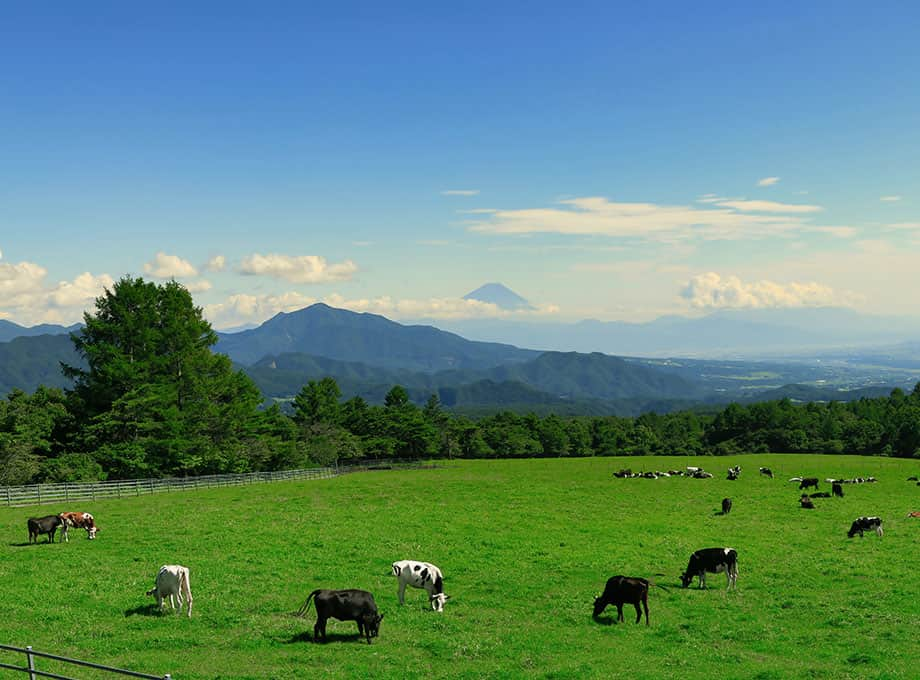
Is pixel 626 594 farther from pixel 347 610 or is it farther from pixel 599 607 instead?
pixel 347 610

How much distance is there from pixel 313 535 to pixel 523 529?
1017 cm

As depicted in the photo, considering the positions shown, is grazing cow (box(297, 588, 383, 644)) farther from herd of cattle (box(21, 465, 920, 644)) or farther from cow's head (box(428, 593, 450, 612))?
cow's head (box(428, 593, 450, 612))

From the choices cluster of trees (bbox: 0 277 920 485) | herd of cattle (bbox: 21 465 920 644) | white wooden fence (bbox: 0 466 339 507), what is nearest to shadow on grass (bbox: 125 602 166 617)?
herd of cattle (bbox: 21 465 920 644)

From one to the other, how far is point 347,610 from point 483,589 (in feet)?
21.0

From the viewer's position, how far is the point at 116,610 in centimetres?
1783

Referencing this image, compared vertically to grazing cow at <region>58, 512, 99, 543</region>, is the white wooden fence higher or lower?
lower

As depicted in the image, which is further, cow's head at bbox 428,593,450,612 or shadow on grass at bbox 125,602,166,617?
cow's head at bbox 428,593,450,612

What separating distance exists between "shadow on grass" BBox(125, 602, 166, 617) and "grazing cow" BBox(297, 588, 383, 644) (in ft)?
16.3

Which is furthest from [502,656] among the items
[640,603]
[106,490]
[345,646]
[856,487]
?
A: [856,487]

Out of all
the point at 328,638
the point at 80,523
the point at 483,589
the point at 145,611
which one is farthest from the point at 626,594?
the point at 80,523

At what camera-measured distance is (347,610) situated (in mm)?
15789

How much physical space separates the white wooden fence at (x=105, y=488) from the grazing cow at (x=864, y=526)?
4521 cm

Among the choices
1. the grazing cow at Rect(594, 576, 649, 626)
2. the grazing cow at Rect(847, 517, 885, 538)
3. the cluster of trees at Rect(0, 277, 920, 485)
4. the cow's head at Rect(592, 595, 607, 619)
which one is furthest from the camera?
the cluster of trees at Rect(0, 277, 920, 485)

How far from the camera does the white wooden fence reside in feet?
135
